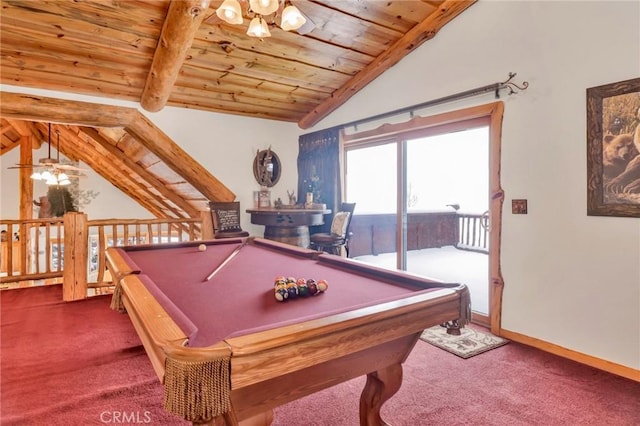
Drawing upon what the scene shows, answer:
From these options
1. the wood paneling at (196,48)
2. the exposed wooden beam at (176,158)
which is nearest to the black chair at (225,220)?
the exposed wooden beam at (176,158)

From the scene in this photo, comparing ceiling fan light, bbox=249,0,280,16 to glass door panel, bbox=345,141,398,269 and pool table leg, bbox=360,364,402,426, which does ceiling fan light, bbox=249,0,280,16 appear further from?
glass door panel, bbox=345,141,398,269

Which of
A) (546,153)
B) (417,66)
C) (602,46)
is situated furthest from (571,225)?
(417,66)

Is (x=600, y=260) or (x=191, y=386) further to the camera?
(x=600, y=260)

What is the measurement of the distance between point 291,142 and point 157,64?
2527 mm

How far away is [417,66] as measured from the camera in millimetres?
3744

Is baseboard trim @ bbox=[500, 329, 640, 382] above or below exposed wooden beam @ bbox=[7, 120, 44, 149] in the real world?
below

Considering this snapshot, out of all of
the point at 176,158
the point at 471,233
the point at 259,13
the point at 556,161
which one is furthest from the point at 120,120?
the point at 471,233

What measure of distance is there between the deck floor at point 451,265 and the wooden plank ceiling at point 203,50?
2.61 meters

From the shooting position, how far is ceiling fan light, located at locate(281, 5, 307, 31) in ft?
6.79

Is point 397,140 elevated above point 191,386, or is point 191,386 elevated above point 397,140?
point 397,140

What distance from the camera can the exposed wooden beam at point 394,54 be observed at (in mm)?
3299

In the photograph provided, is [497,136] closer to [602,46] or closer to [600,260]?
[602,46]

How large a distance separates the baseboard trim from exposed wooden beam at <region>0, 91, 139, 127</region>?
4640mm

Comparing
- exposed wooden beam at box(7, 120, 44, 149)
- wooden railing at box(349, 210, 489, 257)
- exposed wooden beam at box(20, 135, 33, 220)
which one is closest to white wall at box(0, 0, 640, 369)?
wooden railing at box(349, 210, 489, 257)
